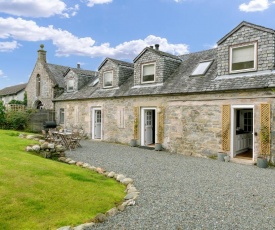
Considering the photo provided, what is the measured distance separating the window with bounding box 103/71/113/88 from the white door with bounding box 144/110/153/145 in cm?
460

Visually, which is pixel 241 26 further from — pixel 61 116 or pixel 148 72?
pixel 61 116

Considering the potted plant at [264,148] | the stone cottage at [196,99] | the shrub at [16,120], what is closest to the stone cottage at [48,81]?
the shrub at [16,120]

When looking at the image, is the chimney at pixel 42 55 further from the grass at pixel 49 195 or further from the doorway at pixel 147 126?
the grass at pixel 49 195

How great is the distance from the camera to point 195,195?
21.8 ft

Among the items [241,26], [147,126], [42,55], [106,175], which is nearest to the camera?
[106,175]

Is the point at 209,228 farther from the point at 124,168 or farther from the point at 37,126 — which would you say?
the point at 37,126

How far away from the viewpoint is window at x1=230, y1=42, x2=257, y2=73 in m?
11.8

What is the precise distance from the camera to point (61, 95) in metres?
24.3

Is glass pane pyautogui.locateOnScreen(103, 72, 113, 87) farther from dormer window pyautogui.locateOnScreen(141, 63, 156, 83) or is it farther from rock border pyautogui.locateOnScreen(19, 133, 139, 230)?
rock border pyautogui.locateOnScreen(19, 133, 139, 230)

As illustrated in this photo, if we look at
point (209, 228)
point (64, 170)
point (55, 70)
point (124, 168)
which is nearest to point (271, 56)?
point (124, 168)

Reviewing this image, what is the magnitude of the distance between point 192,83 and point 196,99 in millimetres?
1178

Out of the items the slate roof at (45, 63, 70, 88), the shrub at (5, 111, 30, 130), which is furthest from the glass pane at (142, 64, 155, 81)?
the shrub at (5, 111, 30, 130)

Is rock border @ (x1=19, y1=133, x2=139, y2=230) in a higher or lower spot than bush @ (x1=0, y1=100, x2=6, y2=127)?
lower

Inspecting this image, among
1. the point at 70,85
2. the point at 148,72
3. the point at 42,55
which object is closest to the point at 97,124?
the point at 70,85
